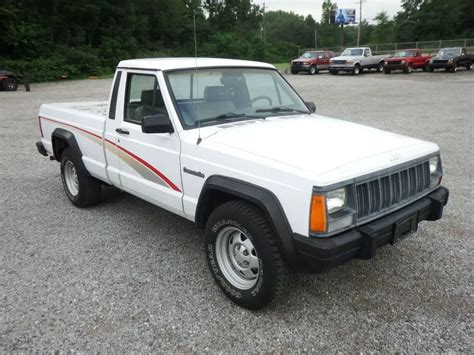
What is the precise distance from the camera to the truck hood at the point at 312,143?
2.89 meters

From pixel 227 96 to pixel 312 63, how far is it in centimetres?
2925

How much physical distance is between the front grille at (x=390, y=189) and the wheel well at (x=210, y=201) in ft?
3.20

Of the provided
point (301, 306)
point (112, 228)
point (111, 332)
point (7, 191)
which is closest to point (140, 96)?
point (112, 228)

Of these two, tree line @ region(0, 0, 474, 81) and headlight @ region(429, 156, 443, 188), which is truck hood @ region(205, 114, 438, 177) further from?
tree line @ region(0, 0, 474, 81)

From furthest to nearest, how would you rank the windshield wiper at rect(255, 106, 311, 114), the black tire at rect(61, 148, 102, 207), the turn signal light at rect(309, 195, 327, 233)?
the black tire at rect(61, 148, 102, 207), the windshield wiper at rect(255, 106, 311, 114), the turn signal light at rect(309, 195, 327, 233)

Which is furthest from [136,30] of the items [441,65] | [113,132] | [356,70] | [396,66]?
[113,132]

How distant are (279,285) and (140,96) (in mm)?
2458

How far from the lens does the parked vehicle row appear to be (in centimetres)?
2909

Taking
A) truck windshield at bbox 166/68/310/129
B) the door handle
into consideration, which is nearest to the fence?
truck windshield at bbox 166/68/310/129

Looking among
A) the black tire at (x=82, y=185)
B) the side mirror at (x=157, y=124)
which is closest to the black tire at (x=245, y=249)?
the side mirror at (x=157, y=124)

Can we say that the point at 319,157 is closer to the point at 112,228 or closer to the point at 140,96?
the point at 140,96

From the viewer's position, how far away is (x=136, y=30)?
51.2 m

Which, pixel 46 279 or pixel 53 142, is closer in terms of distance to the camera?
pixel 46 279

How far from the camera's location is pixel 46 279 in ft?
12.2
